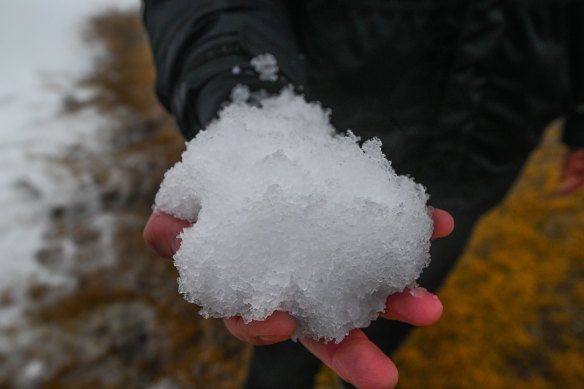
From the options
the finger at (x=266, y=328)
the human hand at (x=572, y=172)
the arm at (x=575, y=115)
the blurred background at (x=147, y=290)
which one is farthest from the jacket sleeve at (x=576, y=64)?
the finger at (x=266, y=328)

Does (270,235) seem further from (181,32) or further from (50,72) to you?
(50,72)

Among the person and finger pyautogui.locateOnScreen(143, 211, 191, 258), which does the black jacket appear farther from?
finger pyautogui.locateOnScreen(143, 211, 191, 258)

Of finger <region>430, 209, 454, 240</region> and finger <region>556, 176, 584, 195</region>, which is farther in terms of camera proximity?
finger <region>556, 176, 584, 195</region>

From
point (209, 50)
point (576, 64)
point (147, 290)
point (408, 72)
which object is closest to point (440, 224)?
point (408, 72)

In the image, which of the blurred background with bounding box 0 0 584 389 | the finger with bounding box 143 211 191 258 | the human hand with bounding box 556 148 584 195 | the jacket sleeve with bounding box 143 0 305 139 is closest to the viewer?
the finger with bounding box 143 211 191 258

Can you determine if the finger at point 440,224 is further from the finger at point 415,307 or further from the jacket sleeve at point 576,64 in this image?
the jacket sleeve at point 576,64

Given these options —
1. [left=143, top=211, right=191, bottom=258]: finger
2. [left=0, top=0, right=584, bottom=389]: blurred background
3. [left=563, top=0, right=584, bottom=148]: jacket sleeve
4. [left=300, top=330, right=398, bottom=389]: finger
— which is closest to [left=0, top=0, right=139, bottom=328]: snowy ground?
[left=0, top=0, right=584, bottom=389]: blurred background

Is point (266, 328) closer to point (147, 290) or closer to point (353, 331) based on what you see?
point (353, 331)
